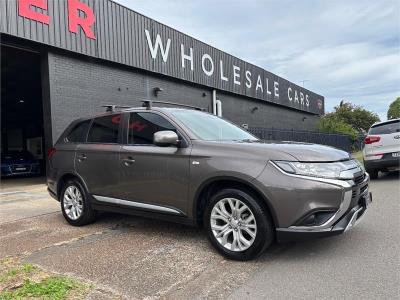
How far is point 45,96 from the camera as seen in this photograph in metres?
13.2

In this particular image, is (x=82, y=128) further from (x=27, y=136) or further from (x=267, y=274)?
(x=27, y=136)

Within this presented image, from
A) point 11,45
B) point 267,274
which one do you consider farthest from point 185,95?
point 267,274

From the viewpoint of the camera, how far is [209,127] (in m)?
5.70

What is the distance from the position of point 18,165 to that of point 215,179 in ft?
51.7

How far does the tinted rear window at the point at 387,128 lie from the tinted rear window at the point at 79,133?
25.8 ft

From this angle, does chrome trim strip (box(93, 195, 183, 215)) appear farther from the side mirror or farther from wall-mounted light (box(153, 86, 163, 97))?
wall-mounted light (box(153, 86, 163, 97))

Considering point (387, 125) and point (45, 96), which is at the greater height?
point (45, 96)

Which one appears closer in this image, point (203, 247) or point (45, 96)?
point (203, 247)

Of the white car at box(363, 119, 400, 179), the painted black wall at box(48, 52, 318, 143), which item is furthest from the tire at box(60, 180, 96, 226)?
the white car at box(363, 119, 400, 179)

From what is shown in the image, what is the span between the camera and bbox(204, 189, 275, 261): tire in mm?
4496

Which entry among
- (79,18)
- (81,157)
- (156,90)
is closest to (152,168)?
(81,157)

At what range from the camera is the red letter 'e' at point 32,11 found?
37.6 ft

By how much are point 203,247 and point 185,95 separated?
14773 millimetres

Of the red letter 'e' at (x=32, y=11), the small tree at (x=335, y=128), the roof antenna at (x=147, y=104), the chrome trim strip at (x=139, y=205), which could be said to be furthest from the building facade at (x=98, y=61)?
the small tree at (x=335, y=128)
